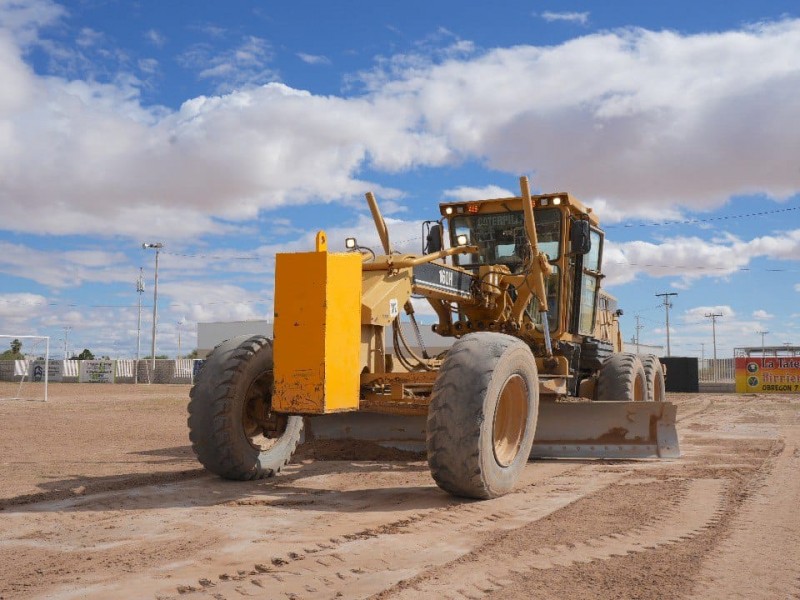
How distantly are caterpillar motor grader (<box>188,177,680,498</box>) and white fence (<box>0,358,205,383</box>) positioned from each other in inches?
1797

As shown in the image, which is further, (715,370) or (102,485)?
(715,370)

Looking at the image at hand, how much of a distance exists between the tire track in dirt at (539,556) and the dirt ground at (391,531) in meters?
0.02

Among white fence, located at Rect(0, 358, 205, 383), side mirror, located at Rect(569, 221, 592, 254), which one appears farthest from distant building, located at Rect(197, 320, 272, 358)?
side mirror, located at Rect(569, 221, 592, 254)

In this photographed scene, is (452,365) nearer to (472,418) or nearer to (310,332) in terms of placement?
(472,418)

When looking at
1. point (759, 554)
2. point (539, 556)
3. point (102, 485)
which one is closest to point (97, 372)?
point (102, 485)

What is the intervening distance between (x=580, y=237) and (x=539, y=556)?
17.7 feet

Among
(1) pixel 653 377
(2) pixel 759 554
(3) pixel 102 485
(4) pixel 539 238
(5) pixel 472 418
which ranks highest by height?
(4) pixel 539 238

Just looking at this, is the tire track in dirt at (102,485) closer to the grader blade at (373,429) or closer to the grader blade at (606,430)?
the grader blade at (373,429)

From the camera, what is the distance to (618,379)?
11.3 metres

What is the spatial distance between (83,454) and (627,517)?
7.47 meters

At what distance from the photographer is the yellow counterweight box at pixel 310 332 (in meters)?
6.53

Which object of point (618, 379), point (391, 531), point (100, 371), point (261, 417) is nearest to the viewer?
point (391, 531)

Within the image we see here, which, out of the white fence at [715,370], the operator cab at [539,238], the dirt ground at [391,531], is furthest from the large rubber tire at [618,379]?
the white fence at [715,370]

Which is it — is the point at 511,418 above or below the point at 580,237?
below
